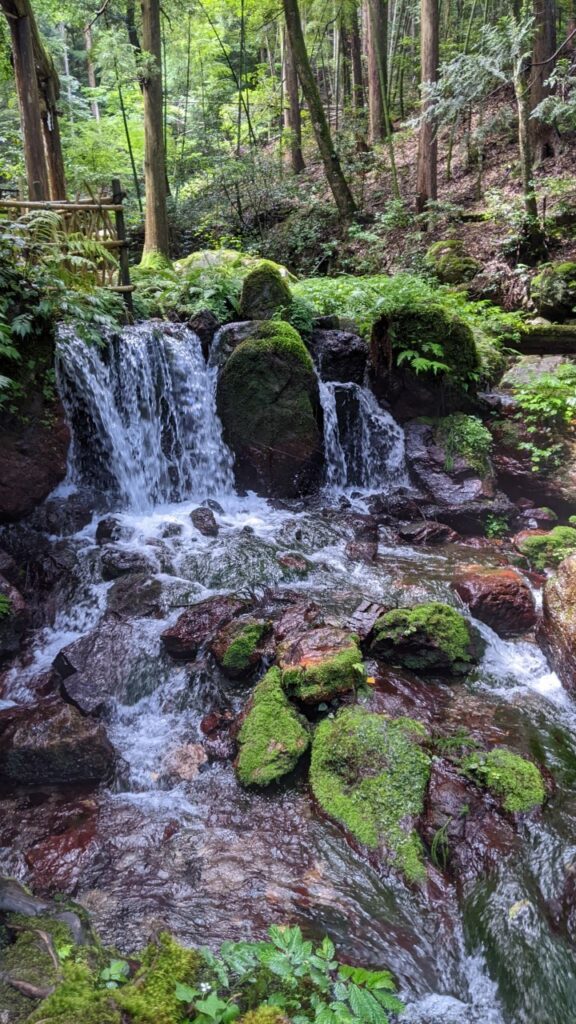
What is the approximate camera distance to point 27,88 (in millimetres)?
10594

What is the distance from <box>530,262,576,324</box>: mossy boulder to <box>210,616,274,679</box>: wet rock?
944 centimetres

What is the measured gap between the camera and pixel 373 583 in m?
7.00

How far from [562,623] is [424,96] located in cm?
1400

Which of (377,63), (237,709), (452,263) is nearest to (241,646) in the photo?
(237,709)

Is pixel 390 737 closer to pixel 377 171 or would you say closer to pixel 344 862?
pixel 344 862

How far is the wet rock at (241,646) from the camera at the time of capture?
536 cm

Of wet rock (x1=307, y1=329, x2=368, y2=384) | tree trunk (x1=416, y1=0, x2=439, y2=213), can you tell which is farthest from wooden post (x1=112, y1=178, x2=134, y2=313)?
tree trunk (x1=416, y1=0, x2=439, y2=213)

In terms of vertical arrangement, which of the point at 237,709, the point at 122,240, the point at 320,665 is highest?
the point at 122,240

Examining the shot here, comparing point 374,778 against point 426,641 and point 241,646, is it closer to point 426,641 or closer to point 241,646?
point 426,641

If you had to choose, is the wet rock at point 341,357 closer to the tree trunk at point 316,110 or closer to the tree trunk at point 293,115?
the tree trunk at point 316,110

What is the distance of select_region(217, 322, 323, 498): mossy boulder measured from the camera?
29.6 feet

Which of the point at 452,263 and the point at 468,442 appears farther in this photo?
the point at 452,263

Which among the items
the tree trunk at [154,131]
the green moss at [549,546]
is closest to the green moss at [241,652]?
the green moss at [549,546]

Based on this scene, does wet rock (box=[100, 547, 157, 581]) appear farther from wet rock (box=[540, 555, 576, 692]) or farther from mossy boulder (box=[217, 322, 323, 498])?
wet rock (box=[540, 555, 576, 692])
